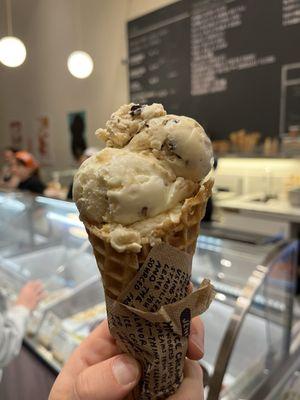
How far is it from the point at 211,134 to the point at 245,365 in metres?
4.09

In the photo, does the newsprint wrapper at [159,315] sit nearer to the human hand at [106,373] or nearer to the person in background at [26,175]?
the human hand at [106,373]

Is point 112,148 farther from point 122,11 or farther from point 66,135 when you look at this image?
point 66,135

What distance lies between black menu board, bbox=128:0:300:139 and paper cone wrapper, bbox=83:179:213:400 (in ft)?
13.9

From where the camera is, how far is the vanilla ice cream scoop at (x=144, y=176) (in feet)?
2.12

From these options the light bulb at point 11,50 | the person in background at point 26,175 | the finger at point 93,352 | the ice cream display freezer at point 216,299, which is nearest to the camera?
the finger at point 93,352

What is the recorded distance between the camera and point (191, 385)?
0.79 metres

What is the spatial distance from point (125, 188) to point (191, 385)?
0.50 metres

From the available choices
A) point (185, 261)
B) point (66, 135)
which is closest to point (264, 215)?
point (185, 261)

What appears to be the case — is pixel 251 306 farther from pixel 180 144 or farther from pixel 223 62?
pixel 223 62

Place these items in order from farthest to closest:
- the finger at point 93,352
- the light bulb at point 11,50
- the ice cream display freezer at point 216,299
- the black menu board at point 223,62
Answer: the light bulb at point 11,50, the black menu board at point 223,62, the ice cream display freezer at point 216,299, the finger at point 93,352

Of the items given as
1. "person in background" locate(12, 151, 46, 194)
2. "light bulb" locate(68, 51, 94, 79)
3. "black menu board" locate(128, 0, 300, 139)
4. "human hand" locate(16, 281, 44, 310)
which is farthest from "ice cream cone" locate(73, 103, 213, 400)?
"light bulb" locate(68, 51, 94, 79)

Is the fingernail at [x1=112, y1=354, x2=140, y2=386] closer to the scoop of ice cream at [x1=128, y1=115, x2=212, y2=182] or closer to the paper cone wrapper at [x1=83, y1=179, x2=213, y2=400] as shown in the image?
the paper cone wrapper at [x1=83, y1=179, x2=213, y2=400]

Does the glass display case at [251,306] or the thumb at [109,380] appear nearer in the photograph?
the thumb at [109,380]

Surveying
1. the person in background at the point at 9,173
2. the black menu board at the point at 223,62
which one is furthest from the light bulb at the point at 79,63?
the person in background at the point at 9,173
